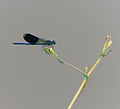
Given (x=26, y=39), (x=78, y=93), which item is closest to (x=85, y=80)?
(x=78, y=93)

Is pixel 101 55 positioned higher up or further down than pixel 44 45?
higher up

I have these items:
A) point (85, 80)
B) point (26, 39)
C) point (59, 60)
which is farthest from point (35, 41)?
point (85, 80)

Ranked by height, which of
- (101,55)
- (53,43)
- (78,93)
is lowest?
(78,93)

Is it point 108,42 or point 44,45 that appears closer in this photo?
point 44,45

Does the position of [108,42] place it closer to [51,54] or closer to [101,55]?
[101,55]

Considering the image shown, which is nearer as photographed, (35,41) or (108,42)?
(35,41)

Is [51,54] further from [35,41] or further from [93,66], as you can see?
[93,66]

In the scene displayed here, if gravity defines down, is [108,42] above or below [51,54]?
above
